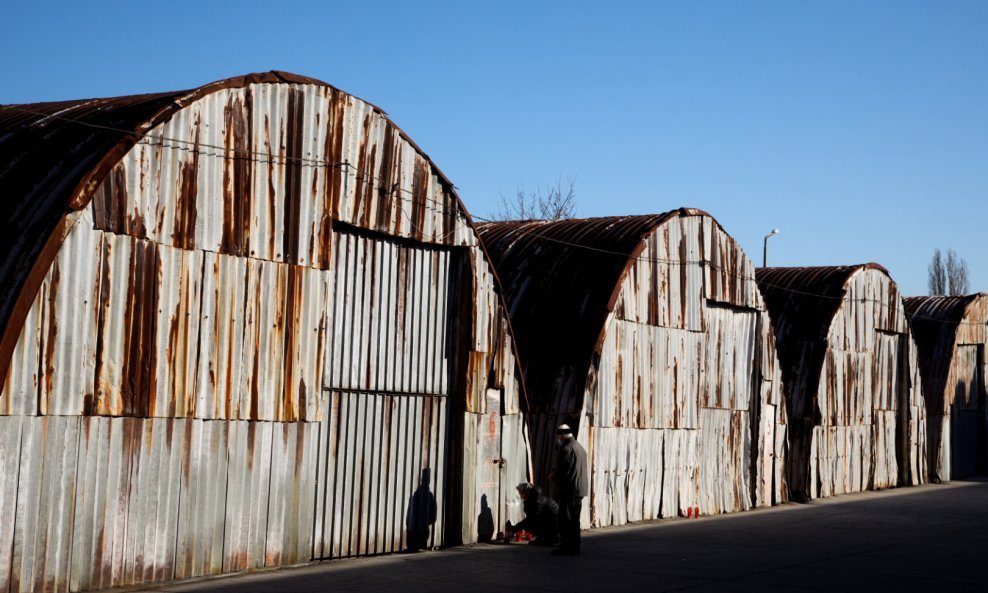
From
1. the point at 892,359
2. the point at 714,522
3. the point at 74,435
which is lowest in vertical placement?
the point at 714,522

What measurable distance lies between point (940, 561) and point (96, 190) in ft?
41.3

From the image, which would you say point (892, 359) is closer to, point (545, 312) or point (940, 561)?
point (545, 312)

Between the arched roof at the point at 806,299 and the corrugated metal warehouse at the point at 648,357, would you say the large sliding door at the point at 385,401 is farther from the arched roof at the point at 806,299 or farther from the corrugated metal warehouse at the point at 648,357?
the arched roof at the point at 806,299

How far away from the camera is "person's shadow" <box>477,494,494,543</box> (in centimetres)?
1881

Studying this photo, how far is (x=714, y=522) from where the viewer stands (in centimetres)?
2359

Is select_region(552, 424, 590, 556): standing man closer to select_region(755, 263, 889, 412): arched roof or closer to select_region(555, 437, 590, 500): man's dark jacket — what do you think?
select_region(555, 437, 590, 500): man's dark jacket

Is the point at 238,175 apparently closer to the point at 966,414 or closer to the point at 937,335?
the point at 937,335

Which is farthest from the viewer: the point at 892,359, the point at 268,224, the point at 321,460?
the point at 892,359

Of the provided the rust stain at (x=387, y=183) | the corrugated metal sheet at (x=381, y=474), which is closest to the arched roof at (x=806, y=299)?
the corrugated metal sheet at (x=381, y=474)

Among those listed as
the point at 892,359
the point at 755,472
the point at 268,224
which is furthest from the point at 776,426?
the point at 268,224

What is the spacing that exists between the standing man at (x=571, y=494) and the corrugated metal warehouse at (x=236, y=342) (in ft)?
5.77

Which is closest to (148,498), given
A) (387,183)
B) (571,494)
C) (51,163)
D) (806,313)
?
(51,163)

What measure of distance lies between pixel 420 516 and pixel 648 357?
739cm

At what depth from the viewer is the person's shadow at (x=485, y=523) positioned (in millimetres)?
18812
